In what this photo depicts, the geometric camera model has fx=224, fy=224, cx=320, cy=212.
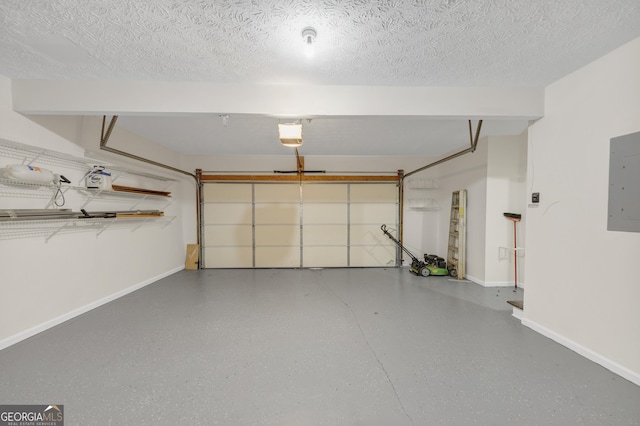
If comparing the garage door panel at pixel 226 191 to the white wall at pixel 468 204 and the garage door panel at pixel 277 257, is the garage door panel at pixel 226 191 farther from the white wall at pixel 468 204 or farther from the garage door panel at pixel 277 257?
the white wall at pixel 468 204

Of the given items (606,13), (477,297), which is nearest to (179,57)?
(606,13)

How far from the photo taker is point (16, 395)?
58.7 inches

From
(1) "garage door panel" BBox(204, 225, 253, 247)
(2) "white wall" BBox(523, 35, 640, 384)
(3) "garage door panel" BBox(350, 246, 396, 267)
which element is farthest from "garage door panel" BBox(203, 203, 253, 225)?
(2) "white wall" BBox(523, 35, 640, 384)

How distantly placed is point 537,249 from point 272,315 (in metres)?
2.96

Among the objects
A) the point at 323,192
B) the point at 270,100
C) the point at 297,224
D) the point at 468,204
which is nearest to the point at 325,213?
the point at 323,192

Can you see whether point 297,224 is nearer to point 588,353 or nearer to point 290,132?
point 290,132

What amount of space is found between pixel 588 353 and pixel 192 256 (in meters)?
5.87

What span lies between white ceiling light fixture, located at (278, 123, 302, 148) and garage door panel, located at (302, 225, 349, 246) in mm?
2775

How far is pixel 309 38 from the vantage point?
4.87ft

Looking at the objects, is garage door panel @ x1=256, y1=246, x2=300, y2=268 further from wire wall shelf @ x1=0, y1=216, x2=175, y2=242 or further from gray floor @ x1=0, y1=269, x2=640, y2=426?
wire wall shelf @ x1=0, y1=216, x2=175, y2=242

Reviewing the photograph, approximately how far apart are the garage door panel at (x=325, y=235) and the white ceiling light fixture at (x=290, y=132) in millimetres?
Result: 2775

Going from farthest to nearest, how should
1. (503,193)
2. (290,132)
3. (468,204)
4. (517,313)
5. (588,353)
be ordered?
1. (468,204)
2. (503,193)
3. (517,313)
4. (290,132)
5. (588,353)

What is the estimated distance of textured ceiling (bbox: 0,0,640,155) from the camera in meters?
1.31

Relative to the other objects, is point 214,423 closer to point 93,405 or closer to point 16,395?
point 93,405
